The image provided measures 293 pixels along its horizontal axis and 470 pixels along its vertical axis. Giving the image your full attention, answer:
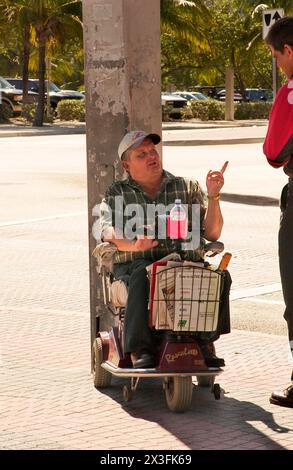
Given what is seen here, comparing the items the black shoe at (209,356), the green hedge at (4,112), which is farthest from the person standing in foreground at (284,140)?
the green hedge at (4,112)

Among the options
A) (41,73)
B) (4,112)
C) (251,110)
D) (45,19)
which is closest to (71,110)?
(4,112)

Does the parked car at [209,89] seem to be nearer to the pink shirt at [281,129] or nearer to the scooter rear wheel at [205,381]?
the scooter rear wheel at [205,381]

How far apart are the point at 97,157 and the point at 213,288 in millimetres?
1380

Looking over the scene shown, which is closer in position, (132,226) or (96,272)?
(132,226)

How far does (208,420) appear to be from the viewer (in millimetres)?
6410

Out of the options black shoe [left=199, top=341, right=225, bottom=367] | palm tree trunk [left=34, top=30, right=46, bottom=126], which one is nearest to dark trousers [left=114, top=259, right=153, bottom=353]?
black shoe [left=199, top=341, right=225, bottom=367]

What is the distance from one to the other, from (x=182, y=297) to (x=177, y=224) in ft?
1.38

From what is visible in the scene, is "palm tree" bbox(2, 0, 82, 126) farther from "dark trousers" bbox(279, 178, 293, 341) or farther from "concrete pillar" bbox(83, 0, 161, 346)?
"dark trousers" bbox(279, 178, 293, 341)

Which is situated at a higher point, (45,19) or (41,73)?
(45,19)

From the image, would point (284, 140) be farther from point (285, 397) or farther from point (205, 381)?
point (205, 381)

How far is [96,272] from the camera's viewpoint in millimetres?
7645

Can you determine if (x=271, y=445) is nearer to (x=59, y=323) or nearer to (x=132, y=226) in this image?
(x=132, y=226)

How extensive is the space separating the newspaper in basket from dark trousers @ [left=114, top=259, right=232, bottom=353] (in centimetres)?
9
